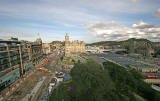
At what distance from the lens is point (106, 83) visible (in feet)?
69.4

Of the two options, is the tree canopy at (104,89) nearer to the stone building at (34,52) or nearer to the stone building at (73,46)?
the stone building at (34,52)

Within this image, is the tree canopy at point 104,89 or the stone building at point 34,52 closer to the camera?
the tree canopy at point 104,89

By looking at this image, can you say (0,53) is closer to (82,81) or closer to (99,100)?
(82,81)

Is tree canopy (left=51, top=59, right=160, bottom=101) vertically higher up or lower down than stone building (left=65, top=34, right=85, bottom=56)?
lower down

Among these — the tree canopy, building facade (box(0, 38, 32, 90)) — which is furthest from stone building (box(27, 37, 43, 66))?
the tree canopy

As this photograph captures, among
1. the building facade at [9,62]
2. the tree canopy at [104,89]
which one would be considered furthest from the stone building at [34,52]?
the tree canopy at [104,89]

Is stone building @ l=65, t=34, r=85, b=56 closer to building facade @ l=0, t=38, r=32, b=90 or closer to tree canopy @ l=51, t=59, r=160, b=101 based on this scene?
Result: building facade @ l=0, t=38, r=32, b=90

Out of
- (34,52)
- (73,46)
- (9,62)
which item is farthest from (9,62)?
(73,46)

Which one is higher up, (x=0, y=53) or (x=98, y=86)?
(x=0, y=53)

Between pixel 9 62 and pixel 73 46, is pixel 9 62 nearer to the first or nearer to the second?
pixel 9 62

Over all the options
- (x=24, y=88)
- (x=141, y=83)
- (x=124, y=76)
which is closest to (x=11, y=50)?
(x=24, y=88)

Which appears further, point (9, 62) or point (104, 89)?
point (9, 62)

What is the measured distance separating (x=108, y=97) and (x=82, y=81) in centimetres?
689

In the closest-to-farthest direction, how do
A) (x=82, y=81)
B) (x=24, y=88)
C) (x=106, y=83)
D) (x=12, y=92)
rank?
1. (x=106, y=83)
2. (x=82, y=81)
3. (x=12, y=92)
4. (x=24, y=88)
